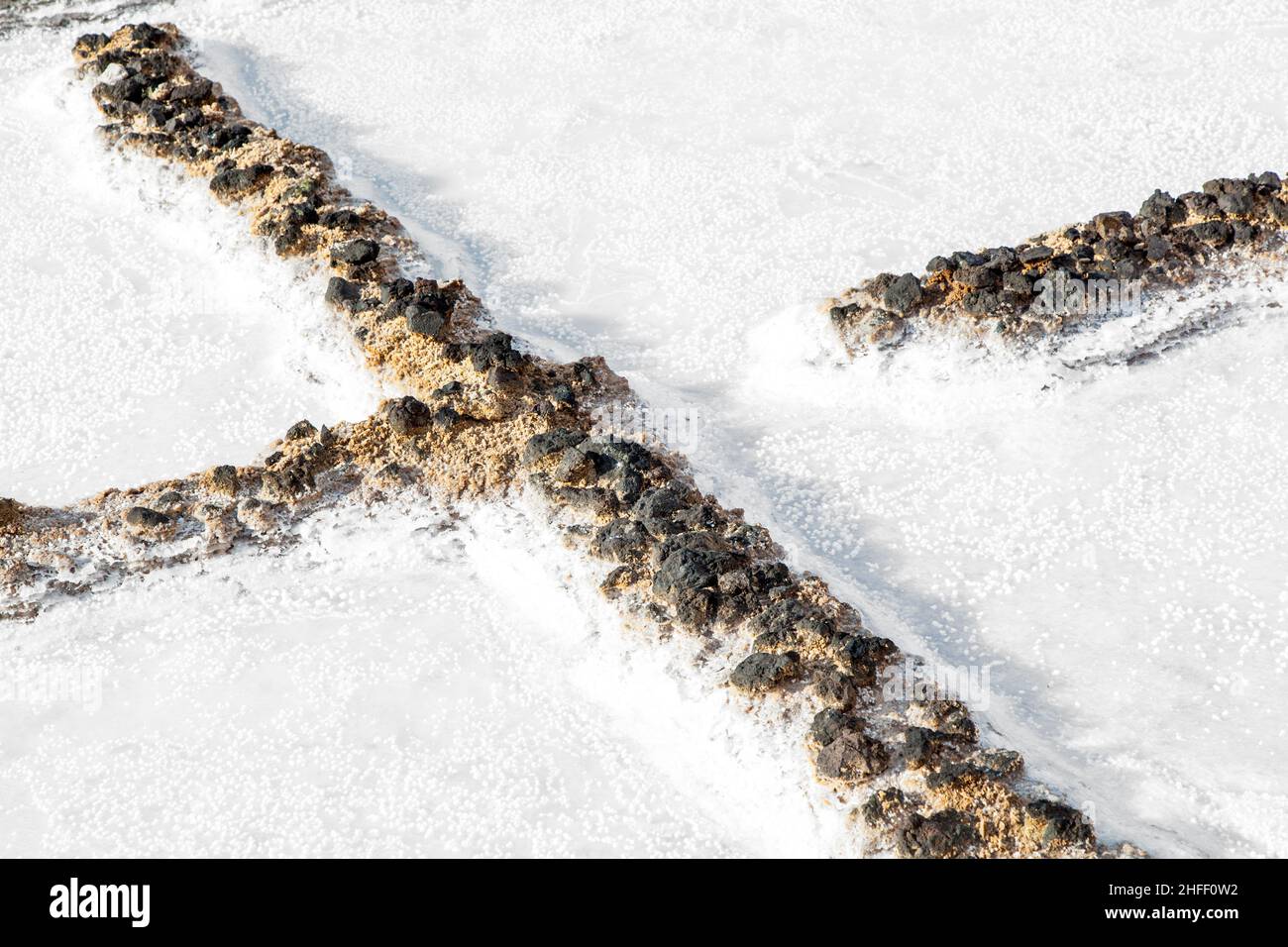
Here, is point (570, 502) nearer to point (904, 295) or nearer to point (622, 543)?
point (622, 543)

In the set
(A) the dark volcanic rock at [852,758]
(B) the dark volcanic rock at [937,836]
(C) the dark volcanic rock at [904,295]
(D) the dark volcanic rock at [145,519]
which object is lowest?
(B) the dark volcanic rock at [937,836]

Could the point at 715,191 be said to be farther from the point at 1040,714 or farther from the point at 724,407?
the point at 1040,714

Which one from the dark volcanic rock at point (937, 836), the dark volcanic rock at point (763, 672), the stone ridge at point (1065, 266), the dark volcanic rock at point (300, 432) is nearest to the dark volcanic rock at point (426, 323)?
the dark volcanic rock at point (300, 432)

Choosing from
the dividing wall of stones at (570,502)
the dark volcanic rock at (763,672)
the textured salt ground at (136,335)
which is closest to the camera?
the dividing wall of stones at (570,502)

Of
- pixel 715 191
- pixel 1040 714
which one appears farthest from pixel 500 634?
pixel 715 191

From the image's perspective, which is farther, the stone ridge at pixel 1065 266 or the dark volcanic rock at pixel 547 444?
the stone ridge at pixel 1065 266

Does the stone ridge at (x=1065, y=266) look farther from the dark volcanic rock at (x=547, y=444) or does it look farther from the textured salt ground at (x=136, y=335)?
the textured salt ground at (x=136, y=335)

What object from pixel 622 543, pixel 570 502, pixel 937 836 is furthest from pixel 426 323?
pixel 937 836
